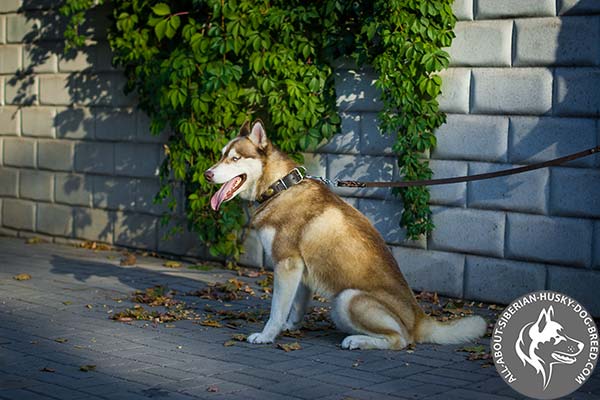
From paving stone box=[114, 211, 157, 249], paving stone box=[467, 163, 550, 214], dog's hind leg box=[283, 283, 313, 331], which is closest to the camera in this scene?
dog's hind leg box=[283, 283, 313, 331]

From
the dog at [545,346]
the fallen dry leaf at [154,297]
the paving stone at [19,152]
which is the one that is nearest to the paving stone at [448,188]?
the fallen dry leaf at [154,297]

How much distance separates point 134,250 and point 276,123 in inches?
112

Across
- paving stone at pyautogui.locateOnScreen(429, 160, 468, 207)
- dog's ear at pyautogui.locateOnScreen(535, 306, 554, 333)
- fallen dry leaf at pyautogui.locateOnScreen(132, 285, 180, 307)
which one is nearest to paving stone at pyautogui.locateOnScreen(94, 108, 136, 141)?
fallen dry leaf at pyautogui.locateOnScreen(132, 285, 180, 307)

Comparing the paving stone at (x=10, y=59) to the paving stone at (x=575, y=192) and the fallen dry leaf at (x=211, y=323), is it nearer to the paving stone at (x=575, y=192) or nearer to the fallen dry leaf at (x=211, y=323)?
the fallen dry leaf at (x=211, y=323)

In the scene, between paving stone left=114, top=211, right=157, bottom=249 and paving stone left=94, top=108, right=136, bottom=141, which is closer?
paving stone left=114, top=211, right=157, bottom=249

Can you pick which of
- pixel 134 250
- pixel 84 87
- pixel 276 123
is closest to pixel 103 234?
pixel 134 250

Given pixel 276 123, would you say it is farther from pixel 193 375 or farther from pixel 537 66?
pixel 193 375

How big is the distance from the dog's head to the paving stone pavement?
1032 millimetres

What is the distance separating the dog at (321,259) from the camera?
6.31 meters

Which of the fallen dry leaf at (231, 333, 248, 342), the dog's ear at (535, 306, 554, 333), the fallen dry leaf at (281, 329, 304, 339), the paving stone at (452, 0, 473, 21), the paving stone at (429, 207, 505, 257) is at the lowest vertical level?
the fallen dry leaf at (281, 329, 304, 339)

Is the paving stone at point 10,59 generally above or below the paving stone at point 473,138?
above

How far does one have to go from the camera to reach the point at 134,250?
1076 cm

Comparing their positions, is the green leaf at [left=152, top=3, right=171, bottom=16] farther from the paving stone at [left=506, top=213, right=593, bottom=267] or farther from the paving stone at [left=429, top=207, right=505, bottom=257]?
the paving stone at [left=506, top=213, right=593, bottom=267]

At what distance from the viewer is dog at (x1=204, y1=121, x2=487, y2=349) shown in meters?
6.31
